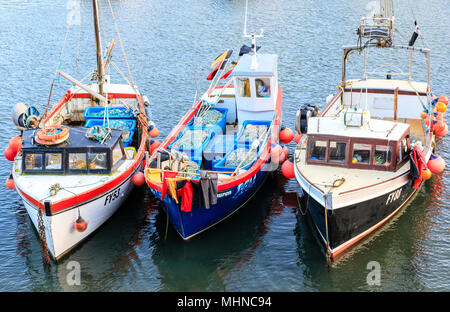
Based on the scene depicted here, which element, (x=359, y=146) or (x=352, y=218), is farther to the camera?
(x=359, y=146)

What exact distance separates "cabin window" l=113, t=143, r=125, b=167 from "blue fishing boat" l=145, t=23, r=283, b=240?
139 cm

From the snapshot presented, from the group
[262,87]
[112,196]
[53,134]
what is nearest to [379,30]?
[262,87]

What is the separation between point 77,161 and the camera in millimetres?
23969

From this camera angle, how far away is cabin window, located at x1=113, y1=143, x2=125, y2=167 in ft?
81.7

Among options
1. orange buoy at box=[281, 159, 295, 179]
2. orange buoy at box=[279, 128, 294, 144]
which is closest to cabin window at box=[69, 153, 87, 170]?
orange buoy at box=[281, 159, 295, 179]

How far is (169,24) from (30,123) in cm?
3133

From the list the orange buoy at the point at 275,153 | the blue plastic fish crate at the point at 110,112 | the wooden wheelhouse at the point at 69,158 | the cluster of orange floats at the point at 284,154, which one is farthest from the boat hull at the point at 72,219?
the cluster of orange floats at the point at 284,154

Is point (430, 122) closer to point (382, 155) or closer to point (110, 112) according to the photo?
point (382, 155)

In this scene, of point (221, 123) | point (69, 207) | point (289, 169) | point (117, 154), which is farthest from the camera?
point (221, 123)

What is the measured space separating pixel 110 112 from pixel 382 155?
1423 centimetres

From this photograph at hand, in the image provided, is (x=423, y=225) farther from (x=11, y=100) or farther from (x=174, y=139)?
(x=11, y=100)

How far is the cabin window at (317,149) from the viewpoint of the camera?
77.1 ft

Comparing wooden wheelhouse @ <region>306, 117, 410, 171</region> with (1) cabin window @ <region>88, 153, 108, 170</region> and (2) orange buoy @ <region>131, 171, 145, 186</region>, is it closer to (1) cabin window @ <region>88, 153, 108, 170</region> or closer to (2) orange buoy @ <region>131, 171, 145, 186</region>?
(2) orange buoy @ <region>131, 171, 145, 186</region>
